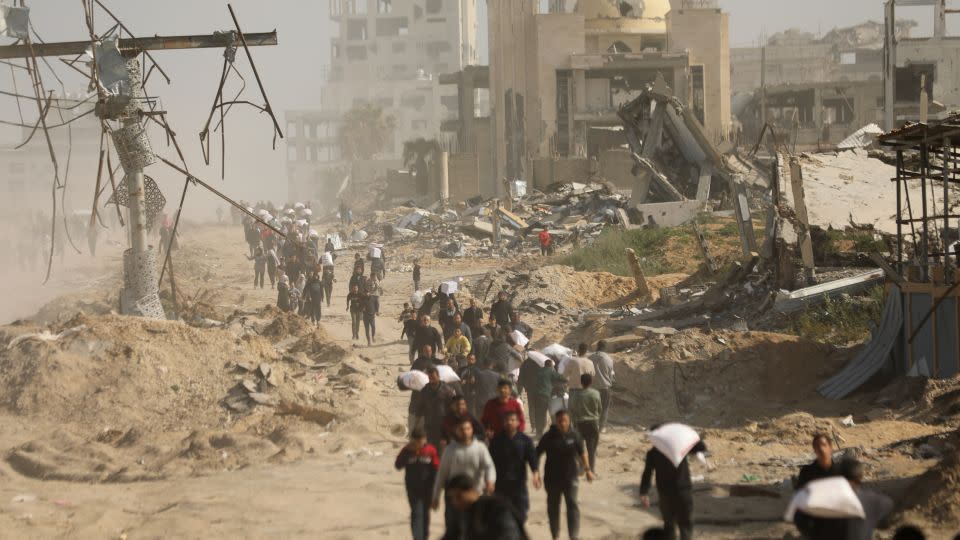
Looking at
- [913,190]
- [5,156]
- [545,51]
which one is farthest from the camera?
[5,156]

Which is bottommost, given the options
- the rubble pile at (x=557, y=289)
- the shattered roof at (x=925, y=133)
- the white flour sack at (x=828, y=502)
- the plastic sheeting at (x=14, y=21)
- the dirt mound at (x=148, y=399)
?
the rubble pile at (x=557, y=289)

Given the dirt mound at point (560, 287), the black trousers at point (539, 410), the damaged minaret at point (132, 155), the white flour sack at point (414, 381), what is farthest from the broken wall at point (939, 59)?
the white flour sack at point (414, 381)

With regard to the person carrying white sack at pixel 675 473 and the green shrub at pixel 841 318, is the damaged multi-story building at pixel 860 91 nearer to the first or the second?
the green shrub at pixel 841 318

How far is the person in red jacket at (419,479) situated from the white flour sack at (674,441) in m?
1.66

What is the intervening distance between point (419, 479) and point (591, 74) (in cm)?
4276

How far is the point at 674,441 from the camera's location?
805 centimetres

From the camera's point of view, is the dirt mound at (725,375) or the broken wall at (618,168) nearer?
the dirt mound at (725,375)

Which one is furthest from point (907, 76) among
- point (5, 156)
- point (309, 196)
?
point (309, 196)

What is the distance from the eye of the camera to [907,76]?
43938 millimetres

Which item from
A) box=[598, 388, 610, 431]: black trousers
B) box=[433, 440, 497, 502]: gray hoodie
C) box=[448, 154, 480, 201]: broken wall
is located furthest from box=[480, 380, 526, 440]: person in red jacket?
box=[448, 154, 480, 201]: broken wall

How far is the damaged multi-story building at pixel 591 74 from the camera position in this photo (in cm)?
4825

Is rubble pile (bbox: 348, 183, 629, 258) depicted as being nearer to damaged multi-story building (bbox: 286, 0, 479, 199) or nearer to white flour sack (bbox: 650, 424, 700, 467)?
white flour sack (bbox: 650, 424, 700, 467)

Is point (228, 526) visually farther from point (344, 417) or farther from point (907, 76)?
point (907, 76)

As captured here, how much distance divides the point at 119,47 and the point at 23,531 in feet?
28.3
